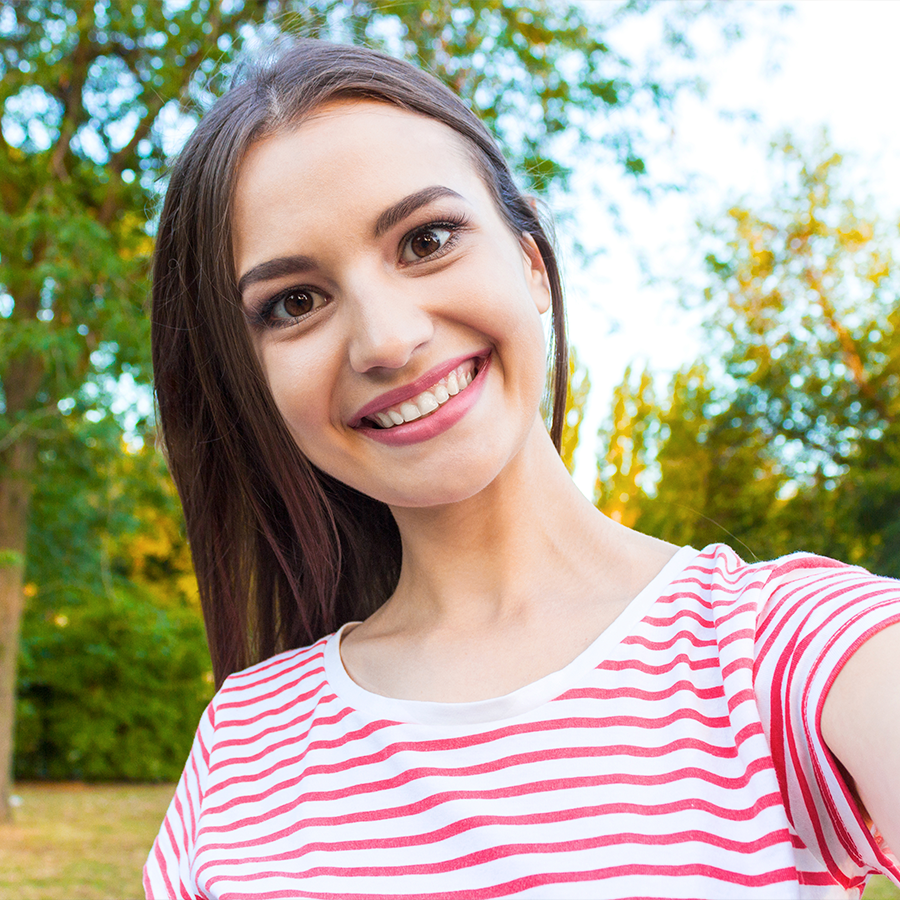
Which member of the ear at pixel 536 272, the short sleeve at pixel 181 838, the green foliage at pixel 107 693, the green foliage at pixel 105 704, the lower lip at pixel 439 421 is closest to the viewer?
the lower lip at pixel 439 421

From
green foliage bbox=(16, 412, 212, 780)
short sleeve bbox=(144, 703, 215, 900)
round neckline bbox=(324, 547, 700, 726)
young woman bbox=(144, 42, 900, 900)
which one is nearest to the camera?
Result: young woman bbox=(144, 42, 900, 900)

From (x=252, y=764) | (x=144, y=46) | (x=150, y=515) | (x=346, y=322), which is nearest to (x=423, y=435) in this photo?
(x=346, y=322)

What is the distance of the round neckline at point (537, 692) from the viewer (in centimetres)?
109

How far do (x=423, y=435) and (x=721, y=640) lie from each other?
0.43 metres

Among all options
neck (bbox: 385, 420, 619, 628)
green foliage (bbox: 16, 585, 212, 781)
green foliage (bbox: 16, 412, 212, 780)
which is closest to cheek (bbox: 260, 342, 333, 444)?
neck (bbox: 385, 420, 619, 628)

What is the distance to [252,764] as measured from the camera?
1329mm

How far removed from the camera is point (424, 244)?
1203 mm

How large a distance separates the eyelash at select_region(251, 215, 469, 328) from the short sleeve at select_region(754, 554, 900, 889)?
1.90 ft

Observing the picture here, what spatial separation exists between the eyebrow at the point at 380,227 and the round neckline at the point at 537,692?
535mm

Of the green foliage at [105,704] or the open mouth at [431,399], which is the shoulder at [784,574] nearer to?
the open mouth at [431,399]

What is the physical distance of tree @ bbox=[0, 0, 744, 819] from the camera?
673 centimetres

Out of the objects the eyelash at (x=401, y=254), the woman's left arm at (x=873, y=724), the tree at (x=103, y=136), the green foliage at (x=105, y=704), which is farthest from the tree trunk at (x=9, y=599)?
the woman's left arm at (x=873, y=724)

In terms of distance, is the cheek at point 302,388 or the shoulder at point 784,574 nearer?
the shoulder at point 784,574

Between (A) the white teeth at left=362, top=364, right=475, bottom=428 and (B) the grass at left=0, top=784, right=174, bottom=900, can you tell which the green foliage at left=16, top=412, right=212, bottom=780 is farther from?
(A) the white teeth at left=362, top=364, right=475, bottom=428
